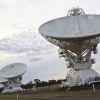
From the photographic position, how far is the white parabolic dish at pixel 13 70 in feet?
338

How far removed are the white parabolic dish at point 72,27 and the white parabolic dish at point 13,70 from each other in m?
41.6

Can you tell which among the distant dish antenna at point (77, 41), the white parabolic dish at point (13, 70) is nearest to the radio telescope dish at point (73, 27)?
the distant dish antenna at point (77, 41)

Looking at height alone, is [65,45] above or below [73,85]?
above

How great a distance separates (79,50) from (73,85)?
22.6 feet

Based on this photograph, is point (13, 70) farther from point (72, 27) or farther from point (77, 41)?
point (77, 41)

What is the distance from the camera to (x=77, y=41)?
200 ft

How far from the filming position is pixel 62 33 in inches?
2405

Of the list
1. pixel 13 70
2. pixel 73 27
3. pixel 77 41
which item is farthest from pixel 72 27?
pixel 13 70

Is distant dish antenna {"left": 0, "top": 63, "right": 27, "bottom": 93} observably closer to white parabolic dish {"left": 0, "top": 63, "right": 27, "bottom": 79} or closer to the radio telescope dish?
white parabolic dish {"left": 0, "top": 63, "right": 27, "bottom": 79}

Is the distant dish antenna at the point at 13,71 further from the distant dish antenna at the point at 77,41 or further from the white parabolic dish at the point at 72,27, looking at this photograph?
the white parabolic dish at the point at 72,27

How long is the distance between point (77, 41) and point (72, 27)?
385 cm

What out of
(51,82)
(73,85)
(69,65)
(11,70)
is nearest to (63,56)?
(69,65)

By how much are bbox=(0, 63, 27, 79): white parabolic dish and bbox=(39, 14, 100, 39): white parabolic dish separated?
1636 inches

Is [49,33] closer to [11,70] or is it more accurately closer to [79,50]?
[79,50]
